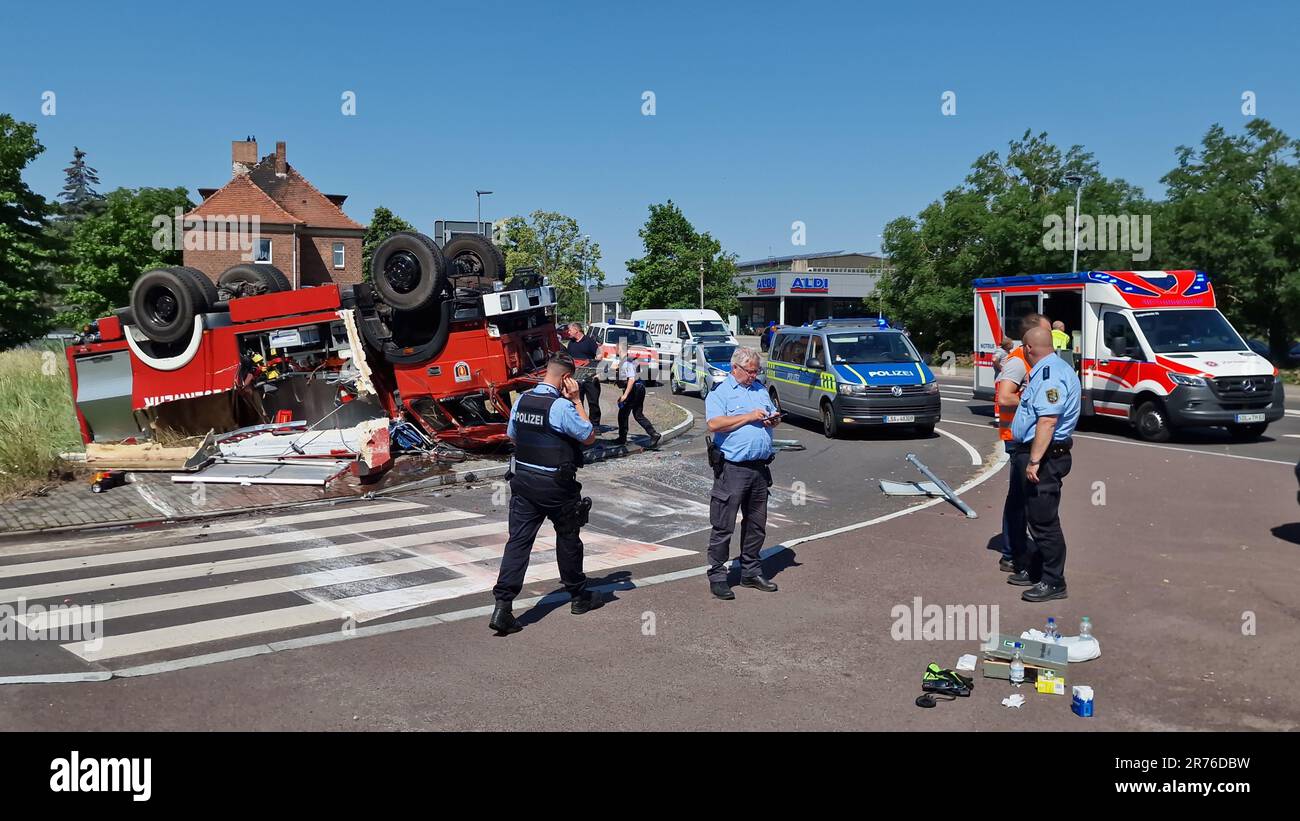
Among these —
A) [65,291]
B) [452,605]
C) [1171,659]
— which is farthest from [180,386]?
[65,291]

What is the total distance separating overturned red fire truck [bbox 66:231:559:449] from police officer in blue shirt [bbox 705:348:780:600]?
642 centimetres

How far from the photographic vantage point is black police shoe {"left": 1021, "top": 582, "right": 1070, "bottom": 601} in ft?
22.1

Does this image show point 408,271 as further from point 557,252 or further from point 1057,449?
point 557,252

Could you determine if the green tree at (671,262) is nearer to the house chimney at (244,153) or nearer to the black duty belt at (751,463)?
the house chimney at (244,153)

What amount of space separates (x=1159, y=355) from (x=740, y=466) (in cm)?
1096

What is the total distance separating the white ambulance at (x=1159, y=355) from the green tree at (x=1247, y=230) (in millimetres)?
15729

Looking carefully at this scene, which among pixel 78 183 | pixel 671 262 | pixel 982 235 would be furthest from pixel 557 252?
pixel 78 183

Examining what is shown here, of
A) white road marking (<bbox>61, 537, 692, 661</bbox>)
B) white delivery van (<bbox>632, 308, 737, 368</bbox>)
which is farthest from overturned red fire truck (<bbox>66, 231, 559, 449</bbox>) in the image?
white delivery van (<bbox>632, 308, 737, 368</bbox>)

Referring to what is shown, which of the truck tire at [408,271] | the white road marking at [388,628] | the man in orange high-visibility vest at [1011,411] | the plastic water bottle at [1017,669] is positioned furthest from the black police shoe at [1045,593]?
the truck tire at [408,271]
